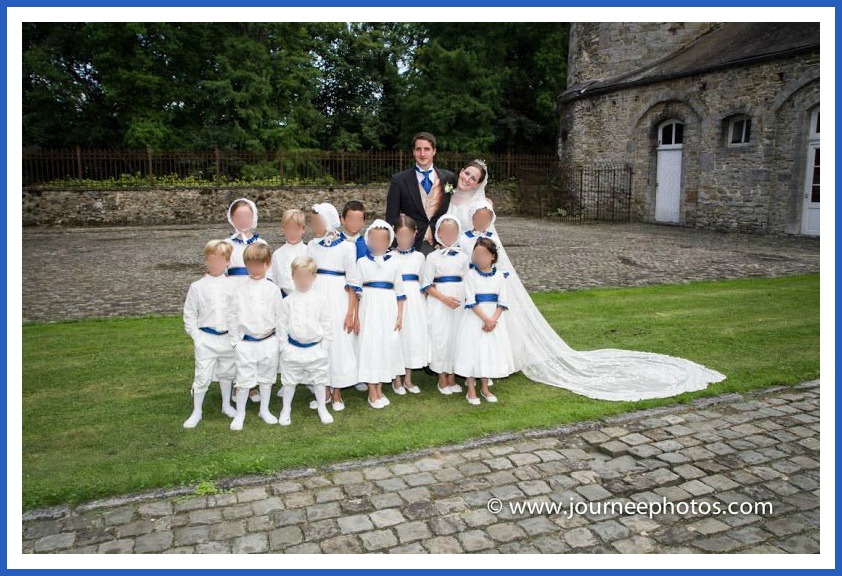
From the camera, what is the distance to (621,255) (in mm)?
15156

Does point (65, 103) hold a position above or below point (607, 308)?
above

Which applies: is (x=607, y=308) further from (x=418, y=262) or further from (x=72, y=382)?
(x=72, y=382)

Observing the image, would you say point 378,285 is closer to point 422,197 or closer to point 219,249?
point 422,197

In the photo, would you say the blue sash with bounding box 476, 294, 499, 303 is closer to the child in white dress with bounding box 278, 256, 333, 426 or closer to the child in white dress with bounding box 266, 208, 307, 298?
the child in white dress with bounding box 278, 256, 333, 426

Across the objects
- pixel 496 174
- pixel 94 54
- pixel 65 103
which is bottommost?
pixel 496 174

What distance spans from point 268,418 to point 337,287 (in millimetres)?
1178

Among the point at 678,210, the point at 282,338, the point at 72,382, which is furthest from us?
the point at 678,210

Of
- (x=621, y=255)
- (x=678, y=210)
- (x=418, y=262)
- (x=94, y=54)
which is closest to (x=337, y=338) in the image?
(x=418, y=262)

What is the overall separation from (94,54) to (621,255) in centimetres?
2232

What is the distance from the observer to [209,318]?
5.16 m

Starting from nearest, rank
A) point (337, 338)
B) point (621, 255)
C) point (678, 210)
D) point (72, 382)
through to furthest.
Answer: point (337, 338)
point (72, 382)
point (621, 255)
point (678, 210)

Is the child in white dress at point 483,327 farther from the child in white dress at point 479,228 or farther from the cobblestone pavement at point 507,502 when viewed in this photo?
A: the cobblestone pavement at point 507,502

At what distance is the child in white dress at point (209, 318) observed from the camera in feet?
16.8

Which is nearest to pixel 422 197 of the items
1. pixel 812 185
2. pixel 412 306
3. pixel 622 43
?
pixel 412 306
